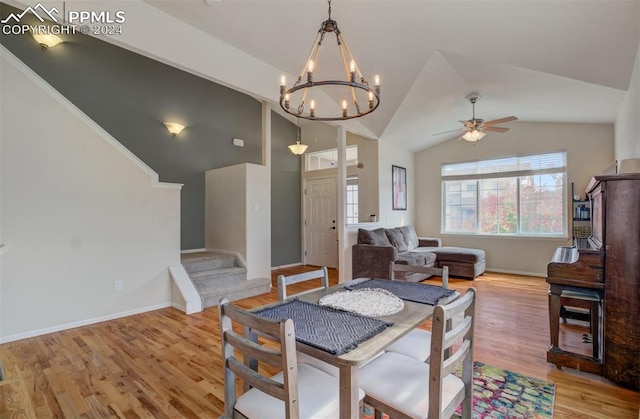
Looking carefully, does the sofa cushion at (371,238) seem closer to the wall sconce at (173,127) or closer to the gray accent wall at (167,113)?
the gray accent wall at (167,113)

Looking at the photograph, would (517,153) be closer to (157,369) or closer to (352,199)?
(352,199)

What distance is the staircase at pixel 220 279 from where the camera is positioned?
412 centimetres

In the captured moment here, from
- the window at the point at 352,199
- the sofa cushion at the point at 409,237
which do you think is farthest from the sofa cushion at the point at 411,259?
the window at the point at 352,199

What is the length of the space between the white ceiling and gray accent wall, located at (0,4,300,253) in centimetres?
239

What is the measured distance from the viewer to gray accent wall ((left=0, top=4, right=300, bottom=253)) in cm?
422

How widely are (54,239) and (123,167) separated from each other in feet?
3.37

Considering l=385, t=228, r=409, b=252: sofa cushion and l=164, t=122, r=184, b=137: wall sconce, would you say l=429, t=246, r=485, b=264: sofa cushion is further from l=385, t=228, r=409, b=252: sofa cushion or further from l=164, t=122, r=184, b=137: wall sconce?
l=164, t=122, r=184, b=137: wall sconce

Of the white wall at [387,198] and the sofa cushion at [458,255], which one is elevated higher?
the white wall at [387,198]

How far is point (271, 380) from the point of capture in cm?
111

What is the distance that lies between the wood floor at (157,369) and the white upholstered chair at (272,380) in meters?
0.88

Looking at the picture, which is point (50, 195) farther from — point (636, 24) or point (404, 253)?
point (636, 24)

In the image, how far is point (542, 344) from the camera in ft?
9.18

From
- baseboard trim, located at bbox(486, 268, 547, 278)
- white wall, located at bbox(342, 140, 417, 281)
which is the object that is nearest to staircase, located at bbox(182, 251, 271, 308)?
white wall, located at bbox(342, 140, 417, 281)

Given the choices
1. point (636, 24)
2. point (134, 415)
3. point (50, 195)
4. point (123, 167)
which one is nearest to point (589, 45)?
point (636, 24)
